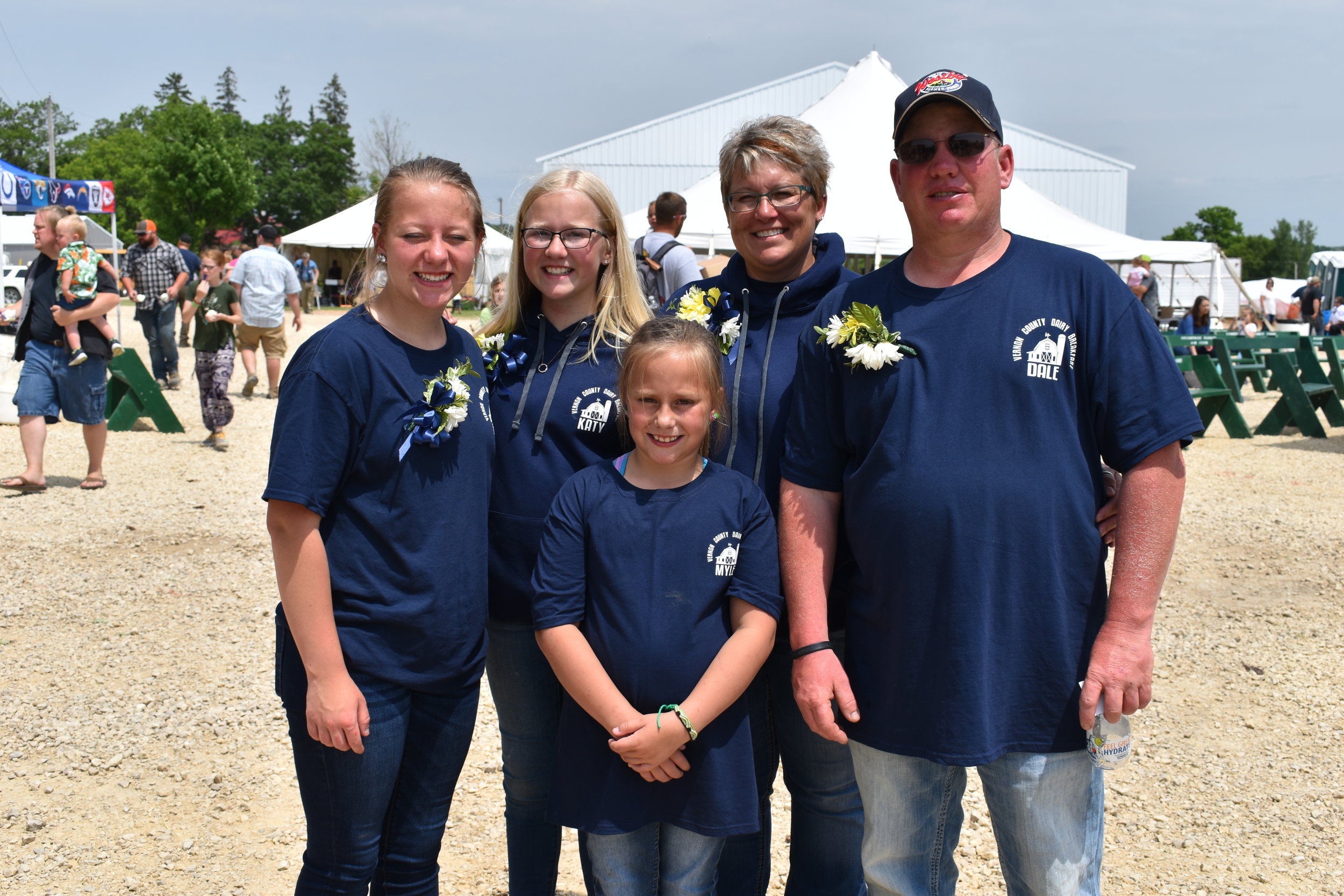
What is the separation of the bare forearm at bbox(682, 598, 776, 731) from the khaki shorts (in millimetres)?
10806

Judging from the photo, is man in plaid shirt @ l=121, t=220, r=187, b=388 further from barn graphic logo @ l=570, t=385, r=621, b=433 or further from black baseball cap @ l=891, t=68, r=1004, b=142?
black baseball cap @ l=891, t=68, r=1004, b=142

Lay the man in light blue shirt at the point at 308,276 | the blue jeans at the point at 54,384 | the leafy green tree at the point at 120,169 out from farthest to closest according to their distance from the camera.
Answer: the leafy green tree at the point at 120,169 → the man in light blue shirt at the point at 308,276 → the blue jeans at the point at 54,384

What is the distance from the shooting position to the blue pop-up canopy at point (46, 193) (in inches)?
774

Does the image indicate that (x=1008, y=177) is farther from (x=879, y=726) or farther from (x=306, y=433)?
(x=306, y=433)

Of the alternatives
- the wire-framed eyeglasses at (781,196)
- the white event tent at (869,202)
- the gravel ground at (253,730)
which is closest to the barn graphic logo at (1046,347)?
the wire-framed eyeglasses at (781,196)

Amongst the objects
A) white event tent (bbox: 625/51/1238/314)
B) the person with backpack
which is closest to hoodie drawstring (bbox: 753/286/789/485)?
the person with backpack

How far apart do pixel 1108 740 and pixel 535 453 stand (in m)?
1.38

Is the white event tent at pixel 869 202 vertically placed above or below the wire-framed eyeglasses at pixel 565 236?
above

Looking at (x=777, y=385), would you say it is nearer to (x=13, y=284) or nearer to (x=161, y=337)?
(x=161, y=337)

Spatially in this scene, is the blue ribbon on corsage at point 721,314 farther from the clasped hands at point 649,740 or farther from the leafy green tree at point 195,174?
the leafy green tree at point 195,174

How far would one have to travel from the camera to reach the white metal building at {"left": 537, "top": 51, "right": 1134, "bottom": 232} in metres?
38.2

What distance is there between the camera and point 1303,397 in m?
11.1

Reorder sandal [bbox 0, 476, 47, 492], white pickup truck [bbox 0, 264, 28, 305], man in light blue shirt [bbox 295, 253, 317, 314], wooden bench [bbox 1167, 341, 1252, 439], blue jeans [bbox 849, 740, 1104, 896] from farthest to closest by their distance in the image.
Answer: man in light blue shirt [bbox 295, 253, 317, 314] → white pickup truck [bbox 0, 264, 28, 305] → wooden bench [bbox 1167, 341, 1252, 439] → sandal [bbox 0, 476, 47, 492] → blue jeans [bbox 849, 740, 1104, 896]

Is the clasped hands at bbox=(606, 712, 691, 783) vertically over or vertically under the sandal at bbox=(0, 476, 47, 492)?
over
